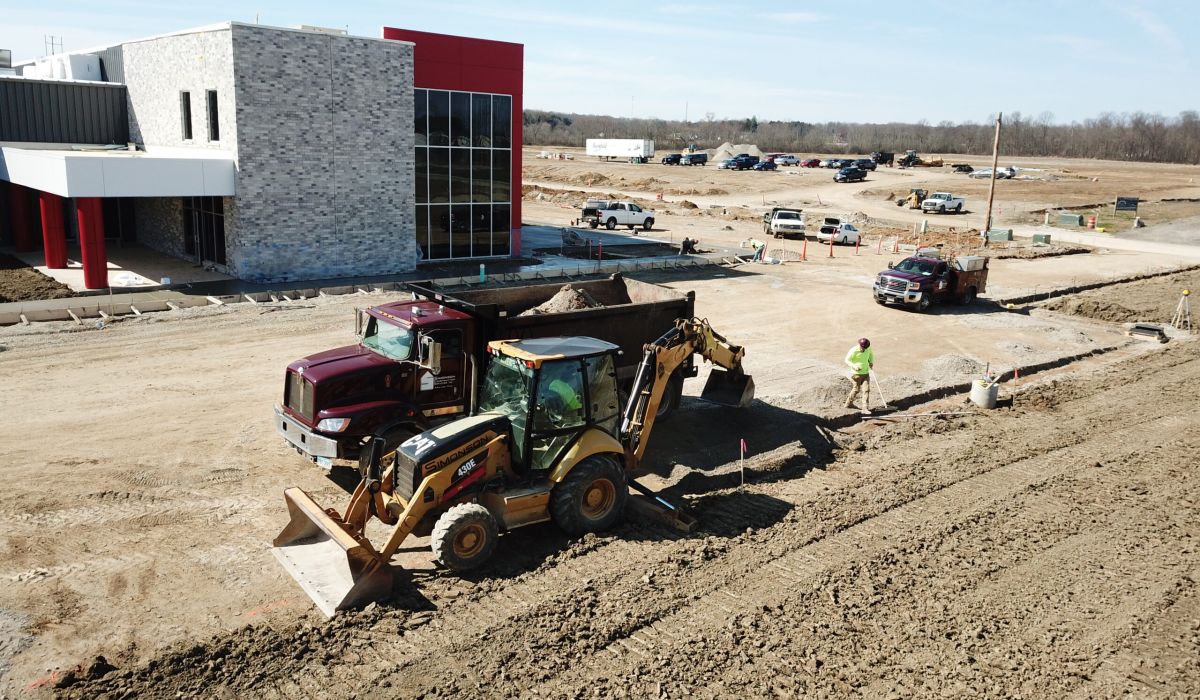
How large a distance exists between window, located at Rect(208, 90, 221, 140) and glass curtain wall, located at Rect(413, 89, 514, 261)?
651 cm

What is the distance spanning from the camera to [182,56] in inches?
1211

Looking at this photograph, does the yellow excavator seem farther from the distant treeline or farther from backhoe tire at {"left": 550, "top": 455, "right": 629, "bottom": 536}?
the distant treeline

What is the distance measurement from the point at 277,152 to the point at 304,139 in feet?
3.21

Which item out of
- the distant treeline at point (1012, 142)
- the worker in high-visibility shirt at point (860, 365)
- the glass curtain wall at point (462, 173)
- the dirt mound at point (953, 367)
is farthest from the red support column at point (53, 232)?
the distant treeline at point (1012, 142)

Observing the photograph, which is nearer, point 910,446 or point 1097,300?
point 910,446

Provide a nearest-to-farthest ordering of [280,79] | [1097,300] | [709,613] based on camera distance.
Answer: [709,613]
[280,79]
[1097,300]

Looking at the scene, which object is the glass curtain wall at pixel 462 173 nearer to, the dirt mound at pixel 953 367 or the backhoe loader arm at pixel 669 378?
the dirt mound at pixel 953 367

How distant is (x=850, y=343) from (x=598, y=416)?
541 inches

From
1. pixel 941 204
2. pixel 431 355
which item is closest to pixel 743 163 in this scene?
pixel 941 204

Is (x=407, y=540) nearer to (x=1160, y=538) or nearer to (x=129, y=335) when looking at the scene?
(x=1160, y=538)

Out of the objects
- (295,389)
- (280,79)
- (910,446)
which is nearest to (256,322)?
(280,79)

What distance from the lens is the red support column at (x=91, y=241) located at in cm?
2636

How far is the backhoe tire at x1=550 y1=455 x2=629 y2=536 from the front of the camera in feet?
35.4

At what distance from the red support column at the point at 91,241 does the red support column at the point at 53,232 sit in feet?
12.9
